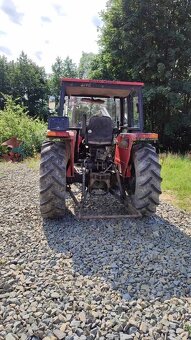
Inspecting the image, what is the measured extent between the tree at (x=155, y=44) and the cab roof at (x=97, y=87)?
371 inches

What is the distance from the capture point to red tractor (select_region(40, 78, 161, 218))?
4590 millimetres

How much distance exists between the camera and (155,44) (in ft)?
50.3

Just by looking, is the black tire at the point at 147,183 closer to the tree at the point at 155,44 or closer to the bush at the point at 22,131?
the bush at the point at 22,131

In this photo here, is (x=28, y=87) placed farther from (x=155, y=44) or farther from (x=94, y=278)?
(x=94, y=278)

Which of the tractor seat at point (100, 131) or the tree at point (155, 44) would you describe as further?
the tree at point (155, 44)

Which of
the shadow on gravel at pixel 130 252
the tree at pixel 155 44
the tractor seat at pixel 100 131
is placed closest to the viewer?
the shadow on gravel at pixel 130 252

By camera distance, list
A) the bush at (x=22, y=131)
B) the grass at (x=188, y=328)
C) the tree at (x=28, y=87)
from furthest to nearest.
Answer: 1. the tree at (x=28, y=87)
2. the bush at (x=22, y=131)
3. the grass at (x=188, y=328)

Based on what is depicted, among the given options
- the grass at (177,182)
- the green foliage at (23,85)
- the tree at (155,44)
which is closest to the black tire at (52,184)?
the grass at (177,182)

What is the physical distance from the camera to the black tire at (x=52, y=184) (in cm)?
448

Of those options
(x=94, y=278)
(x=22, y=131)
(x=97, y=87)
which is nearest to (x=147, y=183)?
(x=97, y=87)

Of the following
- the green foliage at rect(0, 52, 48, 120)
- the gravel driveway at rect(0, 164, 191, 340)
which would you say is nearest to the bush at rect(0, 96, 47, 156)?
the gravel driveway at rect(0, 164, 191, 340)

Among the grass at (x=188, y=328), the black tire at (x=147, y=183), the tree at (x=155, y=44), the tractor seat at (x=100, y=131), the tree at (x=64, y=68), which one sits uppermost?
the tree at (x=64, y=68)

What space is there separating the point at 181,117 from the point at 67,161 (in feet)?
40.5

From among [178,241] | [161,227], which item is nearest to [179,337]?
[178,241]
